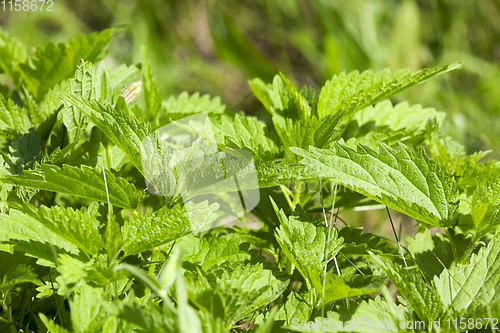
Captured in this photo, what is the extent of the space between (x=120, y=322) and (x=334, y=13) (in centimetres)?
327

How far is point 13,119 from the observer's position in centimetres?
124

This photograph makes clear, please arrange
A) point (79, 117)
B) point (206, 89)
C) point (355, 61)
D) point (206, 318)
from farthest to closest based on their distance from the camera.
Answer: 1. point (206, 89)
2. point (355, 61)
3. point (79, 117)
4. point (206, 318)

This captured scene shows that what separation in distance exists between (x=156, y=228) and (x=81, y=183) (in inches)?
8.5

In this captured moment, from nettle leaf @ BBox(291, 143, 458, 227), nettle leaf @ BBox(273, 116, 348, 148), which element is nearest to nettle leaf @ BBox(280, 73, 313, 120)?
nettle leaf @ BBox(273, 116, 348, 148)

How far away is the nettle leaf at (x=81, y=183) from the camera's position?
90 cm

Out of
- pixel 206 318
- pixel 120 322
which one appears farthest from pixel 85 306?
pixel 206 318

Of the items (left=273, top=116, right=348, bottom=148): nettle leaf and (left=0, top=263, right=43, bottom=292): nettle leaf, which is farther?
(left=273, top=116, right=348, bottom=148): nettle leaf

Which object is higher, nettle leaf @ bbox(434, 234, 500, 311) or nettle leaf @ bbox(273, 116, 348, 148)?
nettle leaf @ bbox(273, 116, 348, 148)

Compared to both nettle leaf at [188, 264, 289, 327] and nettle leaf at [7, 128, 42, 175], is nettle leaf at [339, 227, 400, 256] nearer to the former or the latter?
nettle leaf at [188, 264, 289, 327]

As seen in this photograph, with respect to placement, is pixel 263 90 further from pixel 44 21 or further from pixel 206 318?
pixel 44 21

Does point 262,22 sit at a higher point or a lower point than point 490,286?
higher

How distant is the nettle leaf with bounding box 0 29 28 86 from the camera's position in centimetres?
149

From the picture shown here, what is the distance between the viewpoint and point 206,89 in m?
3.68

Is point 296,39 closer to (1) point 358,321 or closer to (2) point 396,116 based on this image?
(2) point 396,116
